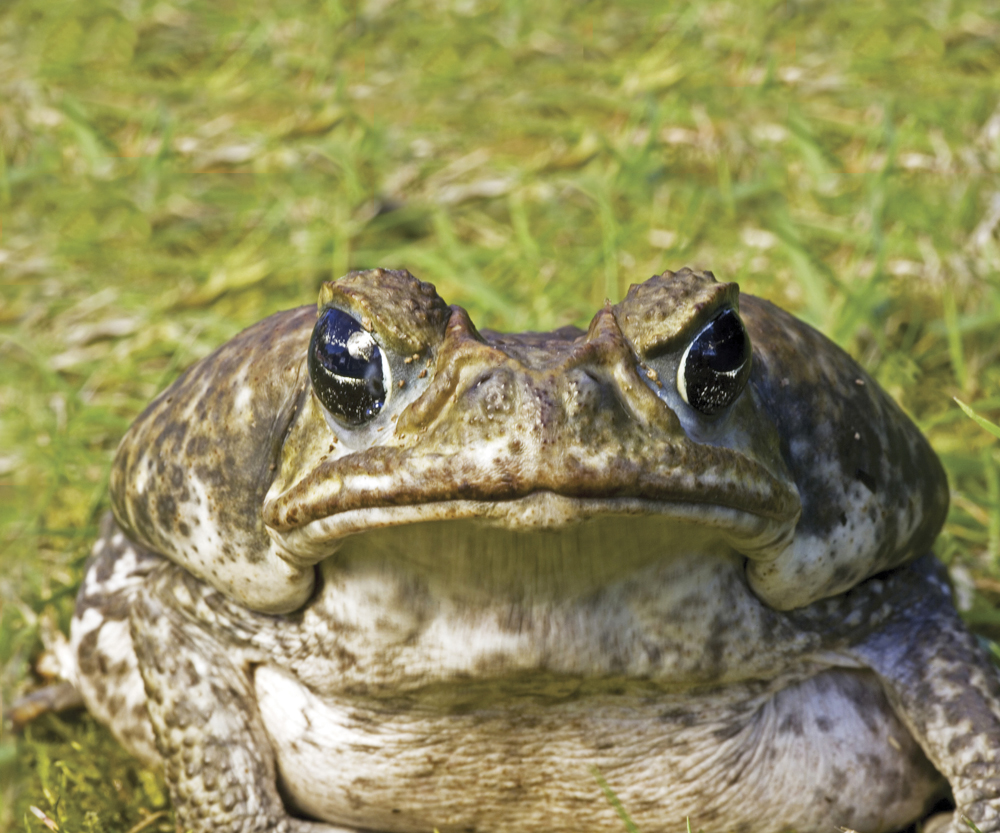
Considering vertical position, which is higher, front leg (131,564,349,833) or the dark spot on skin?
the dark spot on skin

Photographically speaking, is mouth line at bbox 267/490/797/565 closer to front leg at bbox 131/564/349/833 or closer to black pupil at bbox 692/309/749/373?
black pupil at bbox 692/309/749/373

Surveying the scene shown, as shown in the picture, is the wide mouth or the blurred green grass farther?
the blurred green grass

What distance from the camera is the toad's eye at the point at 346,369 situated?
1588 mm

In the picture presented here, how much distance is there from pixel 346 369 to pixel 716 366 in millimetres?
539

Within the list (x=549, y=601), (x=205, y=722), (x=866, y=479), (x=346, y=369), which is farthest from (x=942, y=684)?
(x=205, y=722)

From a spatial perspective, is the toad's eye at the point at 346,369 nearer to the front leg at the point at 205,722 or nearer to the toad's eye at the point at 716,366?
the toad's eye at the point at 716,366

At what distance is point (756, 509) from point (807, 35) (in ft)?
16.4

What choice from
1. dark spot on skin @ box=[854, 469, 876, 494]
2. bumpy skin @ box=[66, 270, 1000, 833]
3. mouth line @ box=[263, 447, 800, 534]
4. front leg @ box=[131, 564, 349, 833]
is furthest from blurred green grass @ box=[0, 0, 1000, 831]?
mouth line @ box=[263, 447, 800, 534]

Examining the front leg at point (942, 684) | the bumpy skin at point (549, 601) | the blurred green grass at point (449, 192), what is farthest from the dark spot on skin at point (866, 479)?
the blurred green grass at point (449, 192)

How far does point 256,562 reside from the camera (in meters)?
1.87

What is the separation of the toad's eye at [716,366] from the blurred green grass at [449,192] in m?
1.29

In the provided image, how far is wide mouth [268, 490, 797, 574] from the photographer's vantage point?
150cm

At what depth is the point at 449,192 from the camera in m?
5.17

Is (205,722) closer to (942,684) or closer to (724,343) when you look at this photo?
(724,343)
